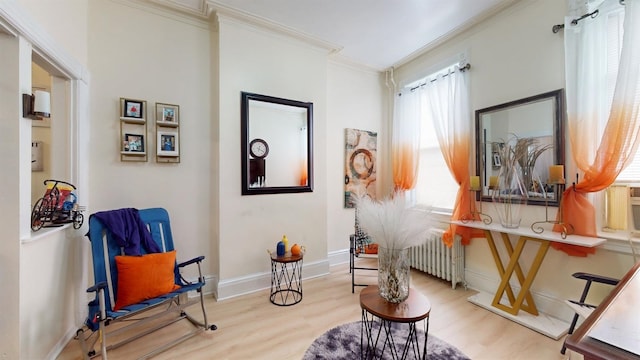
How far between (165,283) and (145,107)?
1674 millimetres

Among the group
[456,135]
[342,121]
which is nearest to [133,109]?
Answer: [342,121]

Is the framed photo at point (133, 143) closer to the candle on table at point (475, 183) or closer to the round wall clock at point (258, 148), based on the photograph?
the round wall clock at point (258, 148)

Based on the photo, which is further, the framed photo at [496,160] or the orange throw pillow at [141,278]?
the framed photo at [496,160]

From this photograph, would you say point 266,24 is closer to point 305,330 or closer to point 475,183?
point 475,183

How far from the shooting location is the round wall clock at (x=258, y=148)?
285cm

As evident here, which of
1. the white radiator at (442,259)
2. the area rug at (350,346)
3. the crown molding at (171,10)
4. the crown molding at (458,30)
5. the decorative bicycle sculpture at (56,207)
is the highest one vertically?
the crown molding at (458,30)

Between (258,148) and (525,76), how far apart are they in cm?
280

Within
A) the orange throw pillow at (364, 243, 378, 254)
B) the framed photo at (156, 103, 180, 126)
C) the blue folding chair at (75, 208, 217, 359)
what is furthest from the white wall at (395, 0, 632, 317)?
the framed photo at (156, 103, 180, 126)

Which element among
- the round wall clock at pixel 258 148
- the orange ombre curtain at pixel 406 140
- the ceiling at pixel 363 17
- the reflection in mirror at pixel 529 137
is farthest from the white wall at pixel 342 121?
the reflection in mirror at pixel 529 137

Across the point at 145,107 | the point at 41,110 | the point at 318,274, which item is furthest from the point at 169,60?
the point at 318,274

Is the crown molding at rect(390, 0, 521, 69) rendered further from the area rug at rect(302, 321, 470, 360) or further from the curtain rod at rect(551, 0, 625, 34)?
the area rug at rect(302, 321, 470, 360)

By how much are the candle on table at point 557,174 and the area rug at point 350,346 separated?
1608 mm

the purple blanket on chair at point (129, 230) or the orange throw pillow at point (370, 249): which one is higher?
the purple blanket on chair at point (129, 230)

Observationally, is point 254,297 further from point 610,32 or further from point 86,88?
point 610,32
